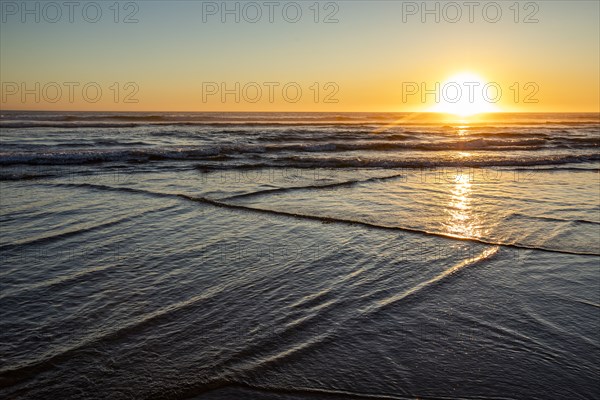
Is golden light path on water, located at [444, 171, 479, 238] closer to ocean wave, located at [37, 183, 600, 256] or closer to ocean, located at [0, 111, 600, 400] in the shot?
ocean, located at [0, 111, 600, 400]

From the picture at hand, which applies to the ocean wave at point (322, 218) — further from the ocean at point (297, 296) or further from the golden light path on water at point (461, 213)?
the golden light path on water at point (461, 213)

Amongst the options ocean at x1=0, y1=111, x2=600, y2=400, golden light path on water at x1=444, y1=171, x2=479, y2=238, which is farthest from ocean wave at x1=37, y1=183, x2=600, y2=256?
golden light path on water at x1=444, y1=171, x2=479, y2=238

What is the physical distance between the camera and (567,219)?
232 inches

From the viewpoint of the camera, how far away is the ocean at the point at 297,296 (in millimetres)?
2287

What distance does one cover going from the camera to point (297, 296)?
333 cm

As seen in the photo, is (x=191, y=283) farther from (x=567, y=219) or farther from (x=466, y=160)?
(x=466, y=160)

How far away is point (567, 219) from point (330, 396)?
5.06m

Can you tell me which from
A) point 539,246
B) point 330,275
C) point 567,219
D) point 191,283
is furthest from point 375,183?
point 191,283

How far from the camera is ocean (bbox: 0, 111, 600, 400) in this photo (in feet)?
7.50

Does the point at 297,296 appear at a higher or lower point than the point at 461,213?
lower

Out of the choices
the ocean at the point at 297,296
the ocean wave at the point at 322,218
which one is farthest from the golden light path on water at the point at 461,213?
the ocean wave at the point at 322,218

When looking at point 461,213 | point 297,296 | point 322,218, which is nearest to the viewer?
point 297,296

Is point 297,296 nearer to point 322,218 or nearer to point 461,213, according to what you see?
point 322,218

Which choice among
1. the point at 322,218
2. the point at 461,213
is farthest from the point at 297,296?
the point at 461,213
